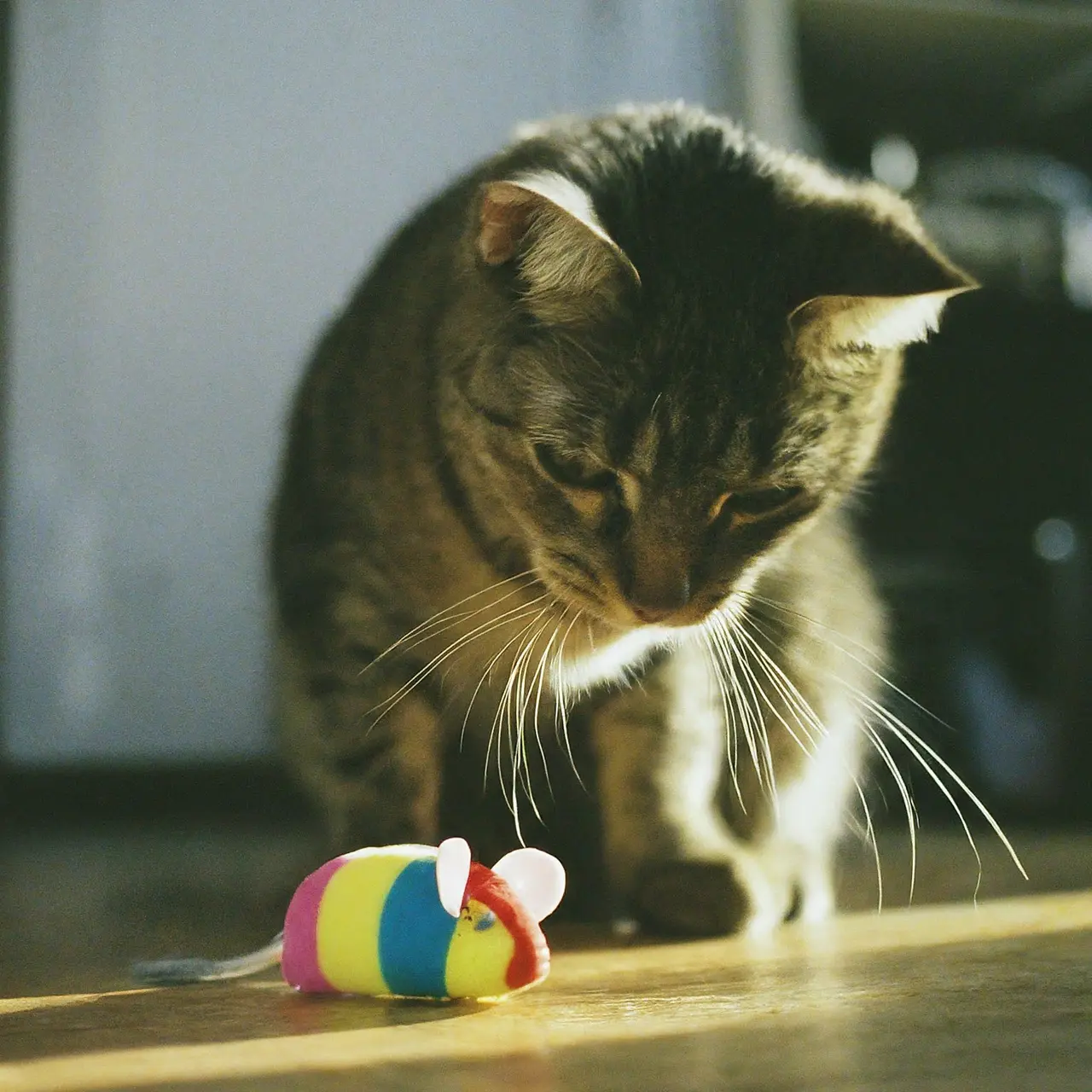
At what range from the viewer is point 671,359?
1.07 metres

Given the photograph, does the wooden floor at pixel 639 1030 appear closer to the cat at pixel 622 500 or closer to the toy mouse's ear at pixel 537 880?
the toy mouse's ear at pixel 537 880

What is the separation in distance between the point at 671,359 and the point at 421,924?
0.48m

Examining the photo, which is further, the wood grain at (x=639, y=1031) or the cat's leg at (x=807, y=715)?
the cat's leg at (x=807, y=715)

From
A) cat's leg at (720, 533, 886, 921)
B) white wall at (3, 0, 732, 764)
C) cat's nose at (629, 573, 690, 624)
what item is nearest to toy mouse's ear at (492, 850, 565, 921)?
cat's nose at (629, 573, 690, 624)

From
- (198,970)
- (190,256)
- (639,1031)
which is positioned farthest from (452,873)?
(190,256)

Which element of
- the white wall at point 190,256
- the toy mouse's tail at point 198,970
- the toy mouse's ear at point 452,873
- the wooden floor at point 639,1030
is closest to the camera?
the wooden floor at point 639,1030

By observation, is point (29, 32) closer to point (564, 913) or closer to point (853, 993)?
point (564, 913)

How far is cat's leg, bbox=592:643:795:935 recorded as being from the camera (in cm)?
125

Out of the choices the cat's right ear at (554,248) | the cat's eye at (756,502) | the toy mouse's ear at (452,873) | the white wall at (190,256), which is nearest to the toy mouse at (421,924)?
the toy mouse's ear at (452,873)

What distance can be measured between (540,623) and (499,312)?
0.94 ft

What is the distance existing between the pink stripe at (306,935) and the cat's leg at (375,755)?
308 mm

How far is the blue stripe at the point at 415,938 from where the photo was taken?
0.87m

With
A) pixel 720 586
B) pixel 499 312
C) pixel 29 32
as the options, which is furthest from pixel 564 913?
pixel 29 32

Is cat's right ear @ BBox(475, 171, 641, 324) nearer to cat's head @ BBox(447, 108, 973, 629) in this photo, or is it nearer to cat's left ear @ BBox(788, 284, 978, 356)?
cat's head @ BBox(447, 108, 973, 629)
